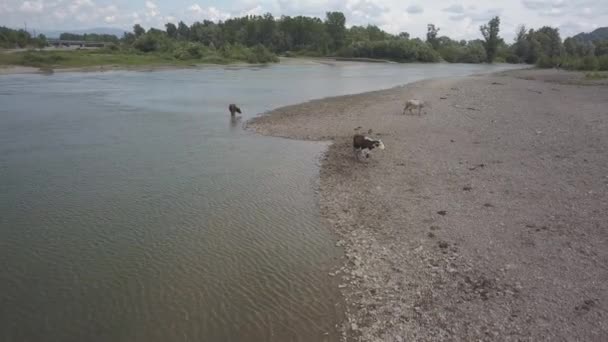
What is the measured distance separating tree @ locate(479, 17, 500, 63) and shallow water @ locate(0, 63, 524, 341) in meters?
131

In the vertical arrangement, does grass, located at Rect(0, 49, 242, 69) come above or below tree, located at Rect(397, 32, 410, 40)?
below

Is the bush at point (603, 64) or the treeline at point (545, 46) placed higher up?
the treeline at point (545, 46)

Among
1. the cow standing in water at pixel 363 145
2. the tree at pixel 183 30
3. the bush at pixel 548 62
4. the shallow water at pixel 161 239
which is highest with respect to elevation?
the tree at pixel 183 30

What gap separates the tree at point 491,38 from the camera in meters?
131

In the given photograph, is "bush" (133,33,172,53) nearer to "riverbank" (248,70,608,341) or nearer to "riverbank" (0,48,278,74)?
"riverbank" (0,48,278,74)

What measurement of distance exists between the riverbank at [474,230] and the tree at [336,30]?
458ft

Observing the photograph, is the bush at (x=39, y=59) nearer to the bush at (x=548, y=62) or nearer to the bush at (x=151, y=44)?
the bush at (x=151, y=44)

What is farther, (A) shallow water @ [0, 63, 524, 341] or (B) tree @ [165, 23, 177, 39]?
(B) tree @ [165, 23, 177, 39]

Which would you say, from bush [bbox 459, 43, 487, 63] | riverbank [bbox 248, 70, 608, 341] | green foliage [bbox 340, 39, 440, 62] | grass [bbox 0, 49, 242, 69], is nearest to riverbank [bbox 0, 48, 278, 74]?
grass [bbox 0, 49, 242, 69]

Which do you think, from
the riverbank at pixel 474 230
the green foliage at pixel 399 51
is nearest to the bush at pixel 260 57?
the green foliage at pixel 399 51

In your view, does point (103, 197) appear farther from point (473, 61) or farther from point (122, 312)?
point (473, 61)

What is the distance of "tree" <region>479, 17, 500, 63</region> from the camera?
5157 inches

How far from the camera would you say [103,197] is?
41.3ft

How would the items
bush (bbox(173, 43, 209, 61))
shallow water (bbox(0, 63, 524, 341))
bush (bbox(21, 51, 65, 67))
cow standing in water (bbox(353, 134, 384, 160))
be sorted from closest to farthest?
shallow water (bbox(0, 63, 524, 341)), cow standing in water (bbox(353, 134, 384, 160)), bush (bbox(21, 51, 65, 67)), bush (bbox(173, 43, 209, 61))
